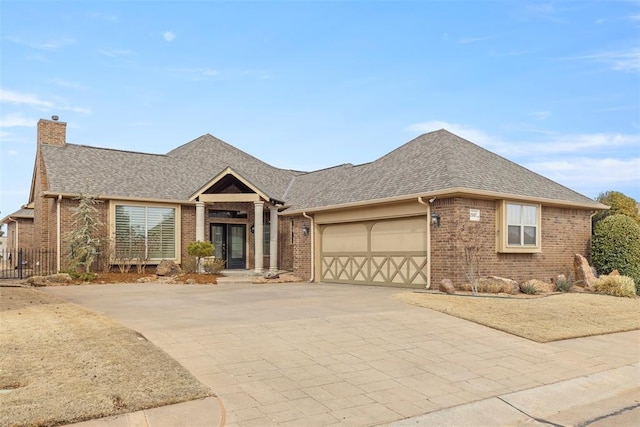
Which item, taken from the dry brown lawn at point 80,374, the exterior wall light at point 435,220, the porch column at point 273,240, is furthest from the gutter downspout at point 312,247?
the dry brown lawn at point 80,374

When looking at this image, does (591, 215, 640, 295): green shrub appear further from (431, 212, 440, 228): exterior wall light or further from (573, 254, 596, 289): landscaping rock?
(431, 212, 440, 228): exterior wall light

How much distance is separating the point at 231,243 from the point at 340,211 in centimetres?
683

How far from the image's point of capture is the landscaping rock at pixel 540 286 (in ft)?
45.4

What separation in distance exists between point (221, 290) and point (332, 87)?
751 centimetres

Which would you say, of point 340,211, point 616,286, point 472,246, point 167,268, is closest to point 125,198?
point 167,268

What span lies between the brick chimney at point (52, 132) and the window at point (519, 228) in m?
18.3

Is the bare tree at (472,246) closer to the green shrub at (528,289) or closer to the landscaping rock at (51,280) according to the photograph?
the green shrub at (528,289)

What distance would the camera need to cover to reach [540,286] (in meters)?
14.3

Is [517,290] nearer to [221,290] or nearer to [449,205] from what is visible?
[449,205]

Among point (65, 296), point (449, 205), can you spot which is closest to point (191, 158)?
point (65, 296)

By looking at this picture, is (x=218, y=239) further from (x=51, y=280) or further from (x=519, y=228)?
(x=519, y=228)

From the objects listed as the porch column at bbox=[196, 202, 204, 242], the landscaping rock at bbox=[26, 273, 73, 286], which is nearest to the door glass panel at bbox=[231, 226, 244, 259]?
the porch column at bbox=[196, 202, 204, 242]

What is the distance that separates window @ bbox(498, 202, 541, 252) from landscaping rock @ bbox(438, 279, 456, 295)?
91.2 inches

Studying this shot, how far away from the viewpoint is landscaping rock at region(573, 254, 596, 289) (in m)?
15.5
